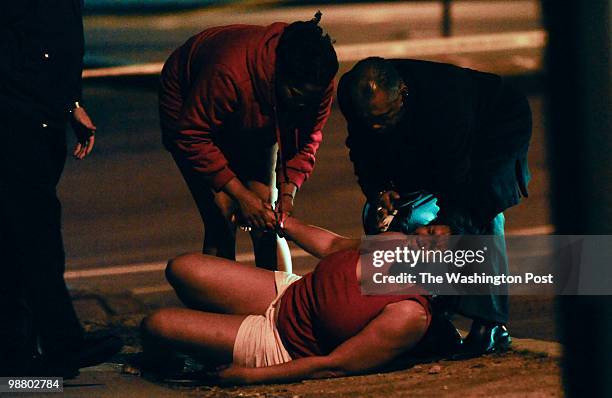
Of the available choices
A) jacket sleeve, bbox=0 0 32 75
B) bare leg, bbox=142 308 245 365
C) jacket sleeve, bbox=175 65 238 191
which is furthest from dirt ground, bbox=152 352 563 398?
jacket sleeve, bbox=0 0 32 75

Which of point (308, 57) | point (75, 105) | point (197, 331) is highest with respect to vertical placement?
point (308, 57)

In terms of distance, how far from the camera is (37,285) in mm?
6023

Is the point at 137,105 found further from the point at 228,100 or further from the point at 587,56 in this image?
the point at 587,56

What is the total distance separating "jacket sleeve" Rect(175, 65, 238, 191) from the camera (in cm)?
625

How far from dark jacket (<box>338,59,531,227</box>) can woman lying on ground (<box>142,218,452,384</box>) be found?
1.28 ft

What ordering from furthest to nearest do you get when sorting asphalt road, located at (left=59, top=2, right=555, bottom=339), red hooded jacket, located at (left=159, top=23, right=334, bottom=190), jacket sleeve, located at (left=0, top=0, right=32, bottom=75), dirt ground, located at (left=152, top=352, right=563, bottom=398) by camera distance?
1. asphalt road, located at (left=59, top=2, right=555, bottom=339)
2. red hooded jacket, located at (left=159, top=23, right=334, bottom=190)
3. jacket sleeve, located at (left=0, top=0, right=32, bottom=75)
4. dirt ground, located at (left=152, top=352, right=563, bottom=398)

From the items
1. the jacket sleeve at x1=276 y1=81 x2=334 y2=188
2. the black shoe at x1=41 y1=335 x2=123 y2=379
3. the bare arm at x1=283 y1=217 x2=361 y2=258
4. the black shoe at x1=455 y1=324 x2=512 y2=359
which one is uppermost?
the jacket sleeve at x1=276 y1=81 x2=334 y2=188

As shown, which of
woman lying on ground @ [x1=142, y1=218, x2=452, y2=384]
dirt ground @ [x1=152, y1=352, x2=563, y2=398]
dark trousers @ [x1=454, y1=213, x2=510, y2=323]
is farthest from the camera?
dark trousers @ [x1=454, y1=213, x2=510, y2=323]

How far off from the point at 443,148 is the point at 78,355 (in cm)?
154

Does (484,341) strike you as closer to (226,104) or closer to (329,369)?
(329,369)

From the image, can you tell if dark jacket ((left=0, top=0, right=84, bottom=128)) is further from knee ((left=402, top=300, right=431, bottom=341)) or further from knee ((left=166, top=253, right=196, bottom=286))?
knee ((left=402, top=300, right=431, bottom=341))

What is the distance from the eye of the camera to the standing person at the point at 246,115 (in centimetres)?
612

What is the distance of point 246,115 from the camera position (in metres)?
6.40


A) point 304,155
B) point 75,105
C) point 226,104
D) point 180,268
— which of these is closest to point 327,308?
point 180,268
